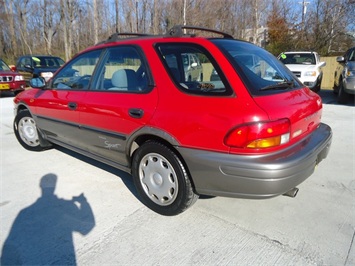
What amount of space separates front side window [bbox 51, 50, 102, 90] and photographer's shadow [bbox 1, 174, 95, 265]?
135 cm

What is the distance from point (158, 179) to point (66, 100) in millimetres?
1715

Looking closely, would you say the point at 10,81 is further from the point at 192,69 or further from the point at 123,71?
the point at 192,69

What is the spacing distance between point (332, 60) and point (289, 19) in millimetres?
12888

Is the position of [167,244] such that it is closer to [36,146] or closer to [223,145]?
[223,145]

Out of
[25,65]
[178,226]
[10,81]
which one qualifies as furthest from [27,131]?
[25,65]

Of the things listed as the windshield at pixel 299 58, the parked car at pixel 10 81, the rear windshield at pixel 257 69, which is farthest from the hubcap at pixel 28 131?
the windshield at pixel 299 58

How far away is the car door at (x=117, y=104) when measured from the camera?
2.69m

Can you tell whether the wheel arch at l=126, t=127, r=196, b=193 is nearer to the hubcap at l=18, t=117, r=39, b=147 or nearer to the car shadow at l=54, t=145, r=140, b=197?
the car shadow at l=54, t=145, r=140, b=197

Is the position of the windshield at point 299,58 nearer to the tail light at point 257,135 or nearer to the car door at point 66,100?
the car door at point 66,100

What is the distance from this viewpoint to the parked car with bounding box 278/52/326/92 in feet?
32.4

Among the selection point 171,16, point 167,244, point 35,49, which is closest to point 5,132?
point 167,244

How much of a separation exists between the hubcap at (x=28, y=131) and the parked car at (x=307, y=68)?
27.9 ft

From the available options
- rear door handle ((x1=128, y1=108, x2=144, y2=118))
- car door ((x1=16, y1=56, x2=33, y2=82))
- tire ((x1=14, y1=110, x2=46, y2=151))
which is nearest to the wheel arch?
rear door handle ((x1=128, y1=108, x2=144, y2=118))

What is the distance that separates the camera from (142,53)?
2779 mm
